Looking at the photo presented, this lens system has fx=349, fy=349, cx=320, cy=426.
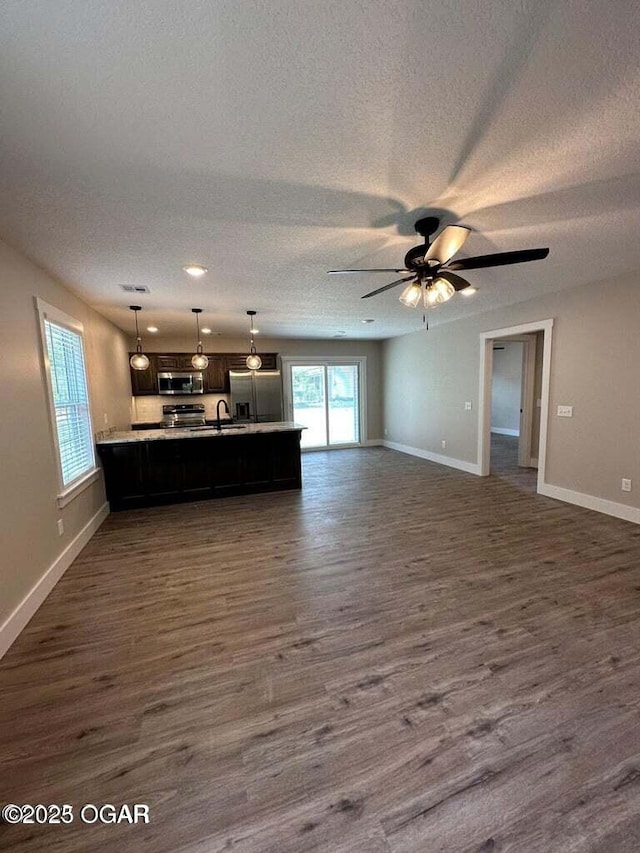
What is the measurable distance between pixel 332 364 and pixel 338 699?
698cm

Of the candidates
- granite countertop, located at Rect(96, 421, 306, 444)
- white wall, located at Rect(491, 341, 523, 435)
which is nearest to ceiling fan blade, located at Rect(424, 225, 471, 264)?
granite countertop, located at Rect(96, 421, 306, 444)

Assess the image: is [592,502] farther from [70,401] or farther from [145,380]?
[145,380]

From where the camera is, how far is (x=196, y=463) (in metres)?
4.75

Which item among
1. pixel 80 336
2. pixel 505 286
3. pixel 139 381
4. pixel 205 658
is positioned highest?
pixel 505 286

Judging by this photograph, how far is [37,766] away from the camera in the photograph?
1.42m

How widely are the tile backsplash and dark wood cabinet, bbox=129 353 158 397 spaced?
180mm

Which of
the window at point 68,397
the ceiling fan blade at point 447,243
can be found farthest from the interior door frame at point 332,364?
the ceiling fan blade at point 447,243

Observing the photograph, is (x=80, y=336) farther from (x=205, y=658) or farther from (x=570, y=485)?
(x=570, y=485)

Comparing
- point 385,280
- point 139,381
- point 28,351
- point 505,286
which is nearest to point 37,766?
point 28,351

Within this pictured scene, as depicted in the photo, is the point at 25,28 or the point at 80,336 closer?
the point at 25,28

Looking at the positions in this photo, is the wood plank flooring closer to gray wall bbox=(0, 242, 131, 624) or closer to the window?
gray wall bbox=(0, 242, 131, 624)

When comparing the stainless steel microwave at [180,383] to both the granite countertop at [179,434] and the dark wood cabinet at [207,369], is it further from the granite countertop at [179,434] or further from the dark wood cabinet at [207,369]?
the granite countertop at [179,434]

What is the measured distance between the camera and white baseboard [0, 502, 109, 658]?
6.93 feet

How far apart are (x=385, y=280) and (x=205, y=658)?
139 inches
